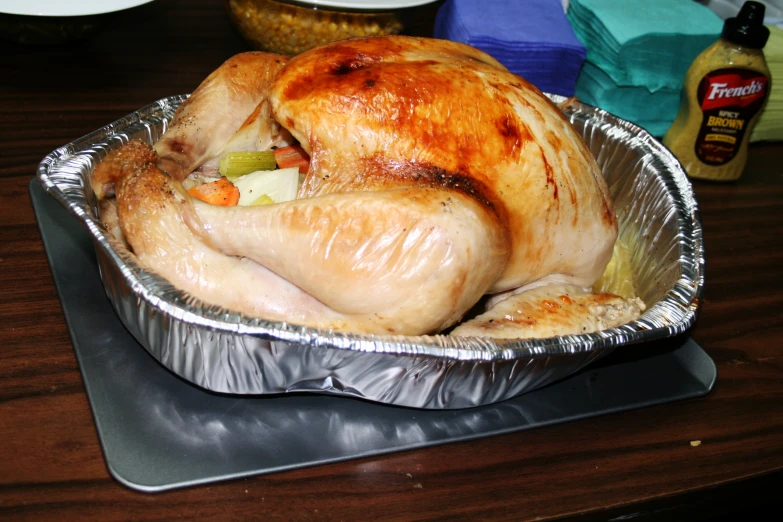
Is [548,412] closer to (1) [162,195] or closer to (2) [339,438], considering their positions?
(2) [339,438]

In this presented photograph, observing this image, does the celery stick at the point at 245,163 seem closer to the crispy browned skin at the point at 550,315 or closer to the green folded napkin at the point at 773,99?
the crispy browned skin at the point at 550,315

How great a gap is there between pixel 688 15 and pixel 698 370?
141 cm

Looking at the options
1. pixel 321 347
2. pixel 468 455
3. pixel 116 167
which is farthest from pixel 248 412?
pixel 116 167

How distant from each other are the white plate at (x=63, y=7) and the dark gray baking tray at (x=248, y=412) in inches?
33.1

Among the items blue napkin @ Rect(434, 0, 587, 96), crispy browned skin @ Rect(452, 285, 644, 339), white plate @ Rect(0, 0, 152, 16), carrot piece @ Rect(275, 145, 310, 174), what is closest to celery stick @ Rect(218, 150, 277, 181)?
carrot piece @ Rect(275, 145, 310, 174)

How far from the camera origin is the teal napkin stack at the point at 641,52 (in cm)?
220

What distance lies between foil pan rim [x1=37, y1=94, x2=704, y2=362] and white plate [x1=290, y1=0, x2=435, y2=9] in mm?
758

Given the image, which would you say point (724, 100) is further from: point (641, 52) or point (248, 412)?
point (248, 412)

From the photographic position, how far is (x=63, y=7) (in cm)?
195

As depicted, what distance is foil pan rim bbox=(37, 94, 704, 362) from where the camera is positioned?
1062 mm

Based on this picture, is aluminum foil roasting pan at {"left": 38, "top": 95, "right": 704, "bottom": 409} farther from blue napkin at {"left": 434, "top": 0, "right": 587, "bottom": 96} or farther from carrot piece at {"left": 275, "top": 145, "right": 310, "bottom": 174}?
blue napkin at {"left": 434, "top": 0, "right": 587, "bottom": 96}

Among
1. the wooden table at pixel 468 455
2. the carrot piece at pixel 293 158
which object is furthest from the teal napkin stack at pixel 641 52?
the carrot piece at pixel 293 158

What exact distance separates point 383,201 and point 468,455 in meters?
0.45

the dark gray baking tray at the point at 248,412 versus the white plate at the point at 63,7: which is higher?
the white plate at the point at 63,7
